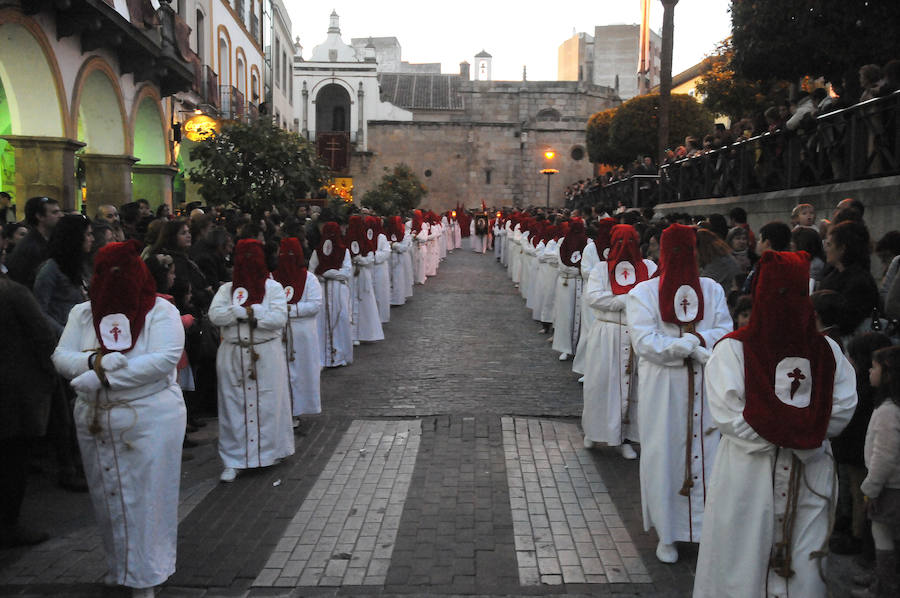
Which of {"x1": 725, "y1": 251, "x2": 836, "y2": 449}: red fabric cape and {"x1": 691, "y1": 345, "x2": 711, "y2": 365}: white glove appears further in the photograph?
{"x1": 691, "y1": 345, "x2": 711, "y2": 365}: white glove

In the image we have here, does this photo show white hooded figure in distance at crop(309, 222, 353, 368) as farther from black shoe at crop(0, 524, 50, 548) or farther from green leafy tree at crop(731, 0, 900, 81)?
green leafy tree at crop(731, 0, 900, 81)

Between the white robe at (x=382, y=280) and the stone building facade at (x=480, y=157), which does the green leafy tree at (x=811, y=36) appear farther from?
the stone building facade at (x=480, y=157)

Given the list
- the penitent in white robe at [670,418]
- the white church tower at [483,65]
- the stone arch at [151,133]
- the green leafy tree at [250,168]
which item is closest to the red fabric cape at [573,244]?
the green leafy tree at [250,168]

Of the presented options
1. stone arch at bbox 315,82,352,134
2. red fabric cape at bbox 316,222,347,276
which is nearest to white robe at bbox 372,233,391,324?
red fabric cape at bbox 316,222,347,276

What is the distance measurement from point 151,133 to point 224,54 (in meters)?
8.35

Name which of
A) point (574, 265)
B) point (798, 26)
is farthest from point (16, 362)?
point (798, 26)

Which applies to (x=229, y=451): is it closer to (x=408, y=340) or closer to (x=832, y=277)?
(x=832, y=277)

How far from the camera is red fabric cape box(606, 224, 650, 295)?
7453 mm

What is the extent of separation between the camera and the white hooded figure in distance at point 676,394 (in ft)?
17.5

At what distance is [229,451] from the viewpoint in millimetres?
6875

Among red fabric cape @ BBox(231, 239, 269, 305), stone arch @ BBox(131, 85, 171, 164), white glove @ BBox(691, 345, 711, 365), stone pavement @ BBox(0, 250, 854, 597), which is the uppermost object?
stone arch @ BBox(131, 85, 171, 164)

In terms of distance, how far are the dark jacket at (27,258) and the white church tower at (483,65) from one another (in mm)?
79269

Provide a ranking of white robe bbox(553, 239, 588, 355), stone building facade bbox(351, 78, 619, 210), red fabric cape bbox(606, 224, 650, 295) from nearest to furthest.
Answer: red fabric cape bbox(606, 224, 650, 295)
white robe bbox(553, 239, 588, 355)
stone building facade bbox(351, 78, 619, 210)

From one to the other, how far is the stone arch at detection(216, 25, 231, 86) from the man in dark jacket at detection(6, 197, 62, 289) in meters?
20.6
